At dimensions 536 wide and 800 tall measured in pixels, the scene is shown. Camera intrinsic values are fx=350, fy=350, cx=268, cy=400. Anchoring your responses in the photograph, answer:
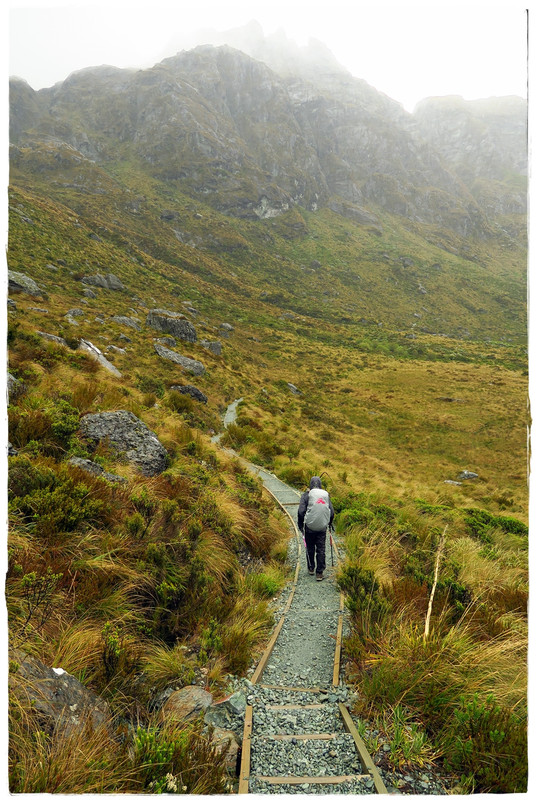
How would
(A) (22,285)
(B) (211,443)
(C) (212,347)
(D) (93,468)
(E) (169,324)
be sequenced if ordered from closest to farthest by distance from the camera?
(D) (93,468) → (B) (211,443) → (A) (22,285) → (E) (169,324) → (C) (212,347)

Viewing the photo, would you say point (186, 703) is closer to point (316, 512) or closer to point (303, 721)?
point (303, 721)

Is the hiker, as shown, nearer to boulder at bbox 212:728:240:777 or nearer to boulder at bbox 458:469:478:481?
boulder at bbox 212:728:240:777

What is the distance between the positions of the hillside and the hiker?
843 mm

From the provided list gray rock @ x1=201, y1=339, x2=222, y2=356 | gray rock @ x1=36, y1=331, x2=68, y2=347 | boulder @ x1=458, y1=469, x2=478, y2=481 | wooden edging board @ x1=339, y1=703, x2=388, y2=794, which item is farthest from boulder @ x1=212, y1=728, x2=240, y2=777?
gray rock @ x1=201, y1=339, x2=222, y2=356

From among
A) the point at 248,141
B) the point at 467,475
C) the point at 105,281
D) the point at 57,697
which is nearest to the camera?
the point at 57,697

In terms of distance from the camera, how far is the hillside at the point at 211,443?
356 centimetres

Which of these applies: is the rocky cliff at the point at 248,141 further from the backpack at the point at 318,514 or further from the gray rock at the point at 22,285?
the backpack at the point at 318,514

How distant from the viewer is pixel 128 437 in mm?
7371

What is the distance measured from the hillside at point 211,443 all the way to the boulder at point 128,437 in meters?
0.05

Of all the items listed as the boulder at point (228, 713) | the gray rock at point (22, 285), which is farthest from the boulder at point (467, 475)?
the gray rock at point (22, 285)

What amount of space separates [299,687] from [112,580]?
2509 millimetres

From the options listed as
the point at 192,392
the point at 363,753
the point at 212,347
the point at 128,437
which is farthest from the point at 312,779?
the point at 212,347

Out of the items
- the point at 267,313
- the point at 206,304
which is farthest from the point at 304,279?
the point at 206,304

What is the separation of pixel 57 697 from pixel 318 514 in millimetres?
4994
